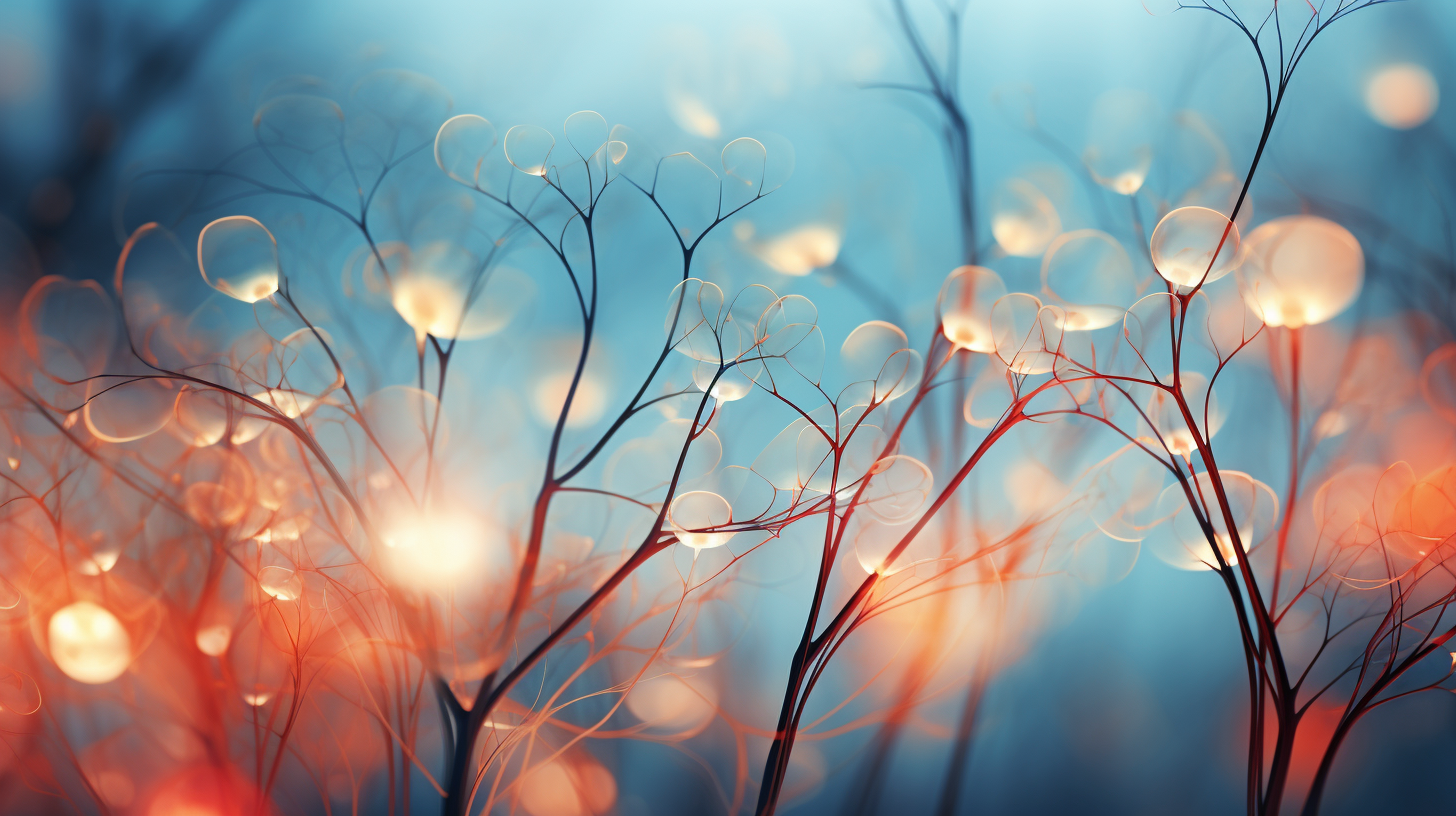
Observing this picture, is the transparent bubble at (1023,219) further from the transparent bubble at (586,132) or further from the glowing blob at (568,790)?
the glowing blob at (568,790)

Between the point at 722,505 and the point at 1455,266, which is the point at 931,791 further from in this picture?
the point at 1455,266

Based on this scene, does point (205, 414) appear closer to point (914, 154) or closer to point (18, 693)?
point (18, 693)

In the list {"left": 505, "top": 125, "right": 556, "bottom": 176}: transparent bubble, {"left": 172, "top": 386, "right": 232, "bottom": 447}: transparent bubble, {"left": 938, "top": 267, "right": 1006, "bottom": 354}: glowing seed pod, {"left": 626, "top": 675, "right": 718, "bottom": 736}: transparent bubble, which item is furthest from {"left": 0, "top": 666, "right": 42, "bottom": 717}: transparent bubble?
{"left": 938, "top": 267, "right": 1006, "bottom": 354}: glowing seed pod

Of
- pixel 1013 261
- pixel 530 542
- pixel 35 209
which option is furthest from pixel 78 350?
pixel 1013 261

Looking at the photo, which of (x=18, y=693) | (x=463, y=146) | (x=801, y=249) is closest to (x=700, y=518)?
(x=801, y=249)

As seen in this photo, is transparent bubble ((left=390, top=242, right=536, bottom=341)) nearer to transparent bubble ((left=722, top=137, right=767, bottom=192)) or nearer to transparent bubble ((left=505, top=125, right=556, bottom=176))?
transparent bubble ((left=505, top=125, right=556, bottom=176))

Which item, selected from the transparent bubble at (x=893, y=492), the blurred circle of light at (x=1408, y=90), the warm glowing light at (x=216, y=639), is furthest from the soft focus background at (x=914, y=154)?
the warm glowing light at (x=216, y=639)
